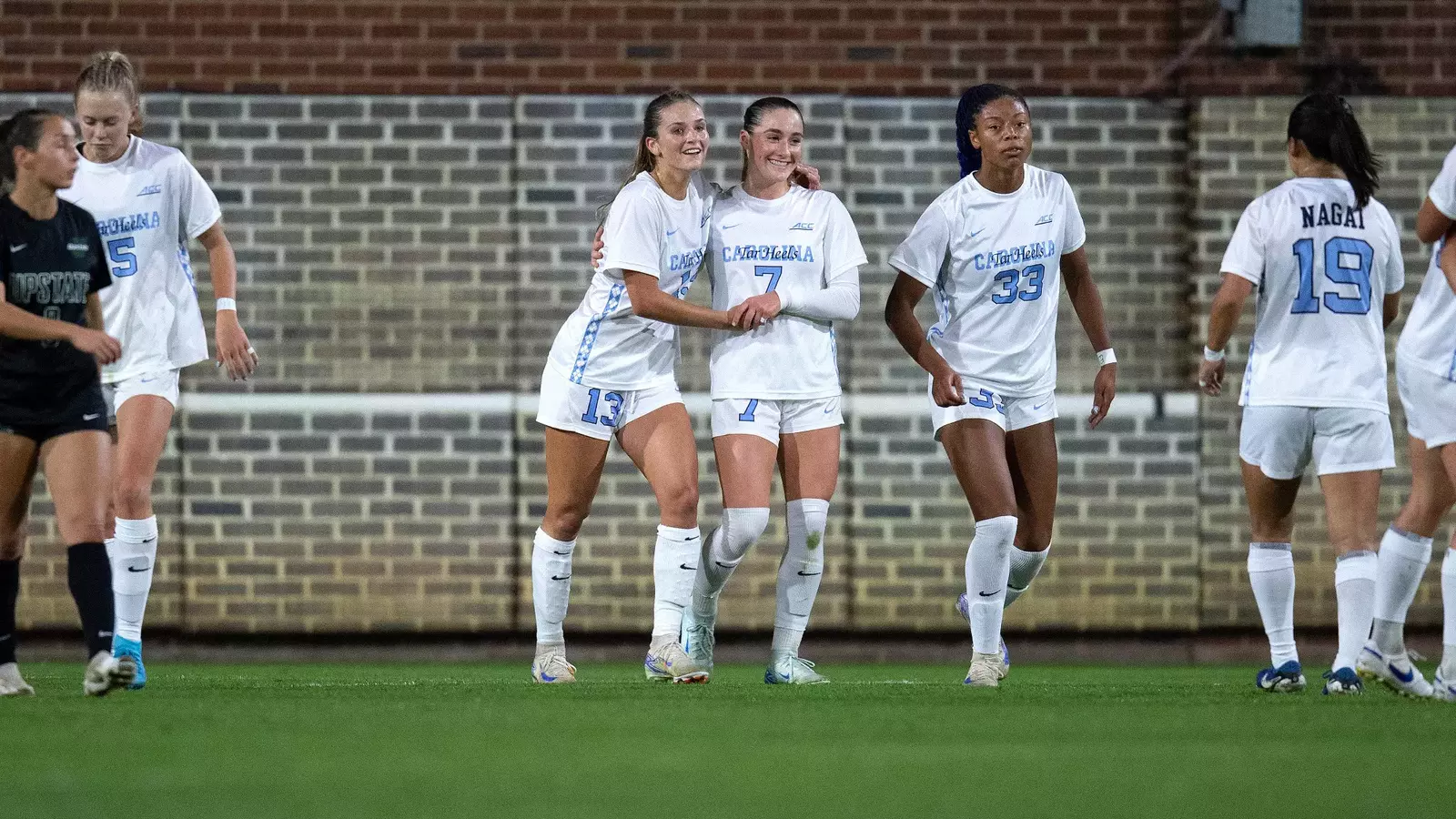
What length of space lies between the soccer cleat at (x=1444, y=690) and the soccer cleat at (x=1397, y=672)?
0.26 feet

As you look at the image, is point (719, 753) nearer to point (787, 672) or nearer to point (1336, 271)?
point (787, 672)

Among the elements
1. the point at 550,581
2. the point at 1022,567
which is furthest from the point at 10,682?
the point at 1022,567

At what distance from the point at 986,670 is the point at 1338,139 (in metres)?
2.02

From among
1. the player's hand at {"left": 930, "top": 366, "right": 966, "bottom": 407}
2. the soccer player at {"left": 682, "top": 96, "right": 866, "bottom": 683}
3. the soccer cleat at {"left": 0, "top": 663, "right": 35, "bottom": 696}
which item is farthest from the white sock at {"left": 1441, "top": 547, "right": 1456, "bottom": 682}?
the soccer cleat at {"left": 0, "top": 663, "right": 35, "bottom": 696}

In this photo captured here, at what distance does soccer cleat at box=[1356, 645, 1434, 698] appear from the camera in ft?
18.9

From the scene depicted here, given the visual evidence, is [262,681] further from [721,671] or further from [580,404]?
[721,671]

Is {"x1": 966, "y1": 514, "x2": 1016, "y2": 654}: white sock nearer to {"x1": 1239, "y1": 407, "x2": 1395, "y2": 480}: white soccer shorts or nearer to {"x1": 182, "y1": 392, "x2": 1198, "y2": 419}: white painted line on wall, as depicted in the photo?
{"x1": 1239, "y1": 407, "x2": 1395, "y2": 480}: white soccer shorts

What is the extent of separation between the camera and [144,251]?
6.49m

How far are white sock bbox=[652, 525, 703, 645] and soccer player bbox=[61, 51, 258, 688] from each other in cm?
148

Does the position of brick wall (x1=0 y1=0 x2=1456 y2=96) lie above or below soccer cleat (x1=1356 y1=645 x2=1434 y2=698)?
above

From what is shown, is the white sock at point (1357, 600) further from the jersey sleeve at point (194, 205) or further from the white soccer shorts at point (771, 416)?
the jersey sleeve at point (194, 205)

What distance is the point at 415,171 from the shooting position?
9.73 m

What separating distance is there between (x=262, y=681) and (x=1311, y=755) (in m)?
3.85

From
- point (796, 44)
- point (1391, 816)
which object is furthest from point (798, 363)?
point (796, 44)
